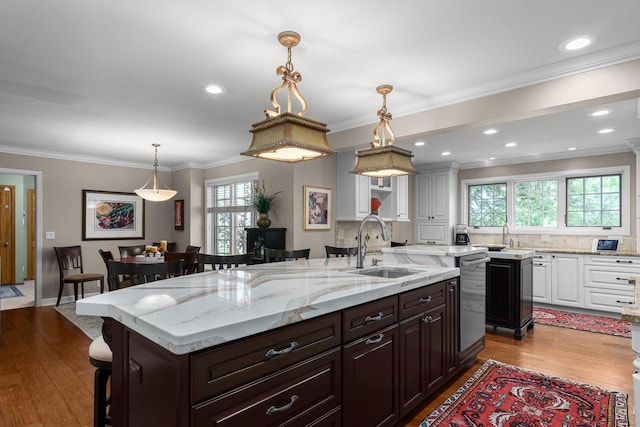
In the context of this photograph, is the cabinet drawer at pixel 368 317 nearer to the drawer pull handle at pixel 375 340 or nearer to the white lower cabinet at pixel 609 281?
the drawer pull handle at pixel 375 340

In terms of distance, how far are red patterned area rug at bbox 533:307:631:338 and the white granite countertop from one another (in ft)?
10.5

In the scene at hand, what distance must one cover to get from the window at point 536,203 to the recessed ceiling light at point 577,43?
4230 mm

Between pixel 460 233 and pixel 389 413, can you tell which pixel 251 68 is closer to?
pixel 389 413

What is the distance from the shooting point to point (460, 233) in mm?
6738

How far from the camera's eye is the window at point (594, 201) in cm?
543

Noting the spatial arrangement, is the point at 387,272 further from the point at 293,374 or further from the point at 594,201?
the point at 594,201

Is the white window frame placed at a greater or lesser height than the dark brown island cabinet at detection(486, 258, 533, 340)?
greater

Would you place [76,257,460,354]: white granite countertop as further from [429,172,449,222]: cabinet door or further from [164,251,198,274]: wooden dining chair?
[429,172,449,222]: cabinet door

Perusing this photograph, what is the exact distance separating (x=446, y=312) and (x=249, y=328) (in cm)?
183

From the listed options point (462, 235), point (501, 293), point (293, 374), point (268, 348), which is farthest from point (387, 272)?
point (462, 235)

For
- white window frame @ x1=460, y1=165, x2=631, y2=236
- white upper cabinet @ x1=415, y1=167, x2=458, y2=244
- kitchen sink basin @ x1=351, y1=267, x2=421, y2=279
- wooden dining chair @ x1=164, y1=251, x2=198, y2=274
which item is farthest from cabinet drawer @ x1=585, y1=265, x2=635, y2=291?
wooden dining chair @ x1=164, y1=251, x2=198, y2=274

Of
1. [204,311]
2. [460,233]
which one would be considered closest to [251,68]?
[204,311]

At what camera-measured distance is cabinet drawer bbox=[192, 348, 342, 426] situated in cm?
118

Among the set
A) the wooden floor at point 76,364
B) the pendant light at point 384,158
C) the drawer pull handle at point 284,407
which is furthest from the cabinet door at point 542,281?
the drawer pull handle at point 284,407
